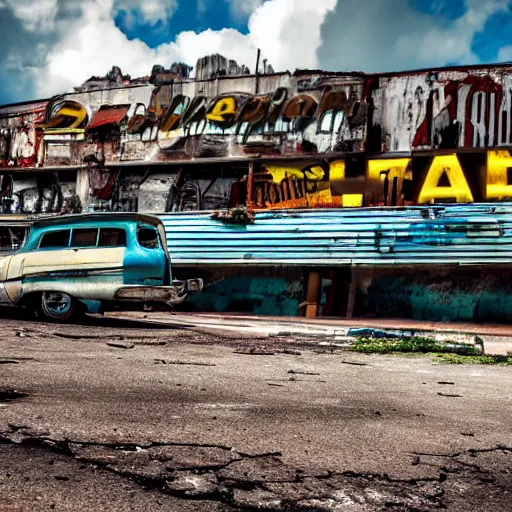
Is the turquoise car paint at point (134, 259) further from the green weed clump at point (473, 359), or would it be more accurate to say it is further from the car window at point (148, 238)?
the green weed clump at point (473, 359)

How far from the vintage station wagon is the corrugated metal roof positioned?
7.46 meters

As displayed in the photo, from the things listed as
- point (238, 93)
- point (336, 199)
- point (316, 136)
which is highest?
point (238, 93)

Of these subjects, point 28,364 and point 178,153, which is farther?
point 178,153

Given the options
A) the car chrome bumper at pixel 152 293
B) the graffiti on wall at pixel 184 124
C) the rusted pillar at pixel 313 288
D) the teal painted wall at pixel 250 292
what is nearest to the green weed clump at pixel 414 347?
the car chrome bumper at pixel 152 293

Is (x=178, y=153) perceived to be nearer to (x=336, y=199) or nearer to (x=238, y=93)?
(x=238, y=93)

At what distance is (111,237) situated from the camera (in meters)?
12.1

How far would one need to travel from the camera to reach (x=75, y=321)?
1203cm

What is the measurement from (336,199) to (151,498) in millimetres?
16770

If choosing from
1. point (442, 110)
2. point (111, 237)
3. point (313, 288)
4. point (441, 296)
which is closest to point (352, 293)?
point (313, 288)

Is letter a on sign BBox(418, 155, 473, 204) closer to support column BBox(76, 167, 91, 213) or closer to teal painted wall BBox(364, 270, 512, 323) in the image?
teal painted wall BBox(364, 270, 512, 323)

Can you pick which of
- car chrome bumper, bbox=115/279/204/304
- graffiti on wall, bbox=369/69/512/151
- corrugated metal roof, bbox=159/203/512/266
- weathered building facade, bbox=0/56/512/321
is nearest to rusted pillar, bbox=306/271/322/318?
weathered building facade, bbox=0/56/512/321

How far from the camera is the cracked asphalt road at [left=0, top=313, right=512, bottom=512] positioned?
3361 millimetres

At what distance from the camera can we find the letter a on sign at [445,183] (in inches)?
715

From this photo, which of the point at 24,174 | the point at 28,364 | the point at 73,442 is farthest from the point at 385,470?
the point at 24,174
